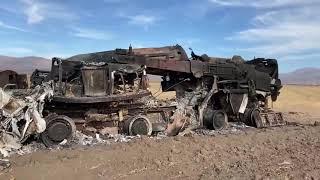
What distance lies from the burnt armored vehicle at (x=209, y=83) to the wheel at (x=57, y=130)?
2.95 m

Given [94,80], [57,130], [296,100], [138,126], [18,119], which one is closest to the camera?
[18,119]

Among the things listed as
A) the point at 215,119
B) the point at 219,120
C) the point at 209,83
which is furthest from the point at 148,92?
the point at 209,83

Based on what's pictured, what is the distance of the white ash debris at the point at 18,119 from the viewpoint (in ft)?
44.6

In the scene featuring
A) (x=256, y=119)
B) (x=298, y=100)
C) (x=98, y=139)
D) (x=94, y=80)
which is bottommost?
(x=298, y=100)

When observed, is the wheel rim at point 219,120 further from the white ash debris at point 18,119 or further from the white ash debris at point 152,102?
the white ash debris at point 18,119

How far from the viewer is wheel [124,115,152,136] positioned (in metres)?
15.9

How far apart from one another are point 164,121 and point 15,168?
21.7ft

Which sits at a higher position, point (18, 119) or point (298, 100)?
point (18, 119)

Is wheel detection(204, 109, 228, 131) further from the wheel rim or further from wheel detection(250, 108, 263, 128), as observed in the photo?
wheel detection(250, 108, 263, 128)

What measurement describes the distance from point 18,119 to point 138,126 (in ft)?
12.0

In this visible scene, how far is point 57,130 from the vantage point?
14398 mm

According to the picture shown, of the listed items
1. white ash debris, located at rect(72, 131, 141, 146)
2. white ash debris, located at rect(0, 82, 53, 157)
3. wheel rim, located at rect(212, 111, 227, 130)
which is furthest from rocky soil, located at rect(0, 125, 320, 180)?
wheel rim, located at rect(212, 111, 227, 130)

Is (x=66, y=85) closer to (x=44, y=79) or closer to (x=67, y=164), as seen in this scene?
(x=44, y=79)

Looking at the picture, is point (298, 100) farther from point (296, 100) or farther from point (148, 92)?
point (148, 92)
